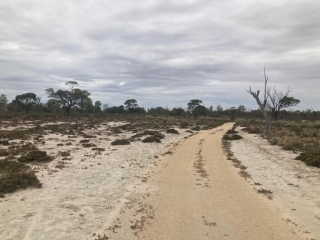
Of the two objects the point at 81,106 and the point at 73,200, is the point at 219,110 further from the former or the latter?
the point at 73,200

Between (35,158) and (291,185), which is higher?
(35,158)

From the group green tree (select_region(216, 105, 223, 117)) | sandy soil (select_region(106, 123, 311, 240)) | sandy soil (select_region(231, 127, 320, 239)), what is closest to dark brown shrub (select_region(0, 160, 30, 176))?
sandy soil (select_region(106, 123, 311, 240))

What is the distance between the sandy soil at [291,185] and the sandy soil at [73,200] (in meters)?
4.70

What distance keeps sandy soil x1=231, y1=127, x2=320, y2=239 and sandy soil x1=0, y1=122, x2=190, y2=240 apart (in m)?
4.70

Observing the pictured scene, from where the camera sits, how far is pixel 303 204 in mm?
8359

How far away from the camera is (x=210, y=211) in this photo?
7.68 m

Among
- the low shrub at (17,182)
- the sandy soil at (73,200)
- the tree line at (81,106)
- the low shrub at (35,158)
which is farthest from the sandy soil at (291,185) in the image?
the tree line at (81,106)

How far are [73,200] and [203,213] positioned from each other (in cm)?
408

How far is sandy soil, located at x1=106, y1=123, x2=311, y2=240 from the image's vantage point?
6301 mm

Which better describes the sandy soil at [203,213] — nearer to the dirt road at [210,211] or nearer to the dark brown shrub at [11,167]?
the dirt road at [210,211]

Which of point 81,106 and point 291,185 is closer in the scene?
point 291,185

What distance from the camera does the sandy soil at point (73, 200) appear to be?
635 cm

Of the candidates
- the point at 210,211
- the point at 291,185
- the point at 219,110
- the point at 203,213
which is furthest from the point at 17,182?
the point at 219,110

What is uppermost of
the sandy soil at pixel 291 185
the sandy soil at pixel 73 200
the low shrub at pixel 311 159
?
the low shrub at pixel 311 159
